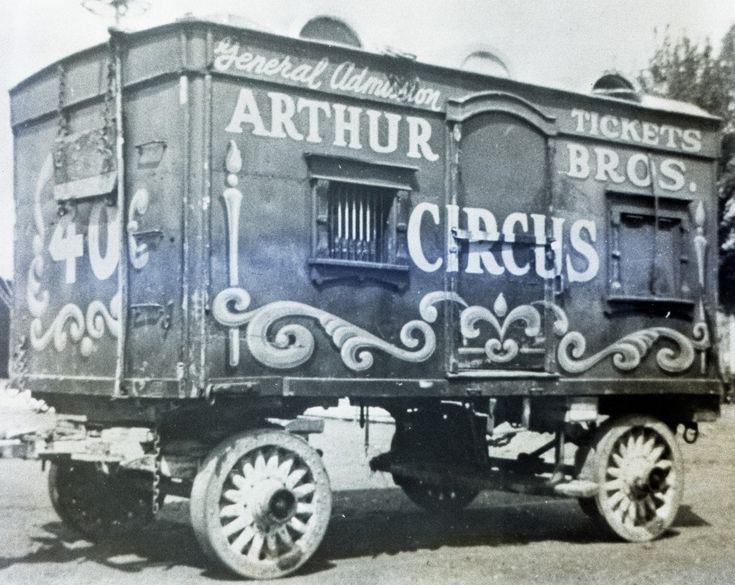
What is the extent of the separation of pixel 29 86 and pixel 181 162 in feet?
7.60

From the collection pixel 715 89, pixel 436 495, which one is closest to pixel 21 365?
pixel 436 495

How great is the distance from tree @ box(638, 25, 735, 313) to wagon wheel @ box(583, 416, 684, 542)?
43.8 ft

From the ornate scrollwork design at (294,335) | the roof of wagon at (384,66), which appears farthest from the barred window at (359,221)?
the roof of wagon at (384,66)

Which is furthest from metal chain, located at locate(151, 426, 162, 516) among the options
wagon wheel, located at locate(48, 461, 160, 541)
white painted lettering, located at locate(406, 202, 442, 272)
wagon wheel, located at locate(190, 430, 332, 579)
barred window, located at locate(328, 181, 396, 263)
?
white painted lettering, located at locate(406, 202, 442, 272)

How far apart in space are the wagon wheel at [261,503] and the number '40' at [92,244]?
67.5 inches

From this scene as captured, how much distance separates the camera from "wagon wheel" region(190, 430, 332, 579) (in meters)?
7.17

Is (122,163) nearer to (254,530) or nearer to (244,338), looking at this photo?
(244,338)

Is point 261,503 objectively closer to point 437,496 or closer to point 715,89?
point 437,496

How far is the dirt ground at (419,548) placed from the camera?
7.52m

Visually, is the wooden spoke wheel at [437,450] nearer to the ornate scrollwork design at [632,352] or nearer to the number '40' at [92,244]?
the ornate scrollwork design at [632,352]

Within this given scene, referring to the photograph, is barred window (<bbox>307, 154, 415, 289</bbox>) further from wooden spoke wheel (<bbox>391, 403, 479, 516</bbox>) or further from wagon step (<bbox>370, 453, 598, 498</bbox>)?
wagon step (<bbox>370, 453, 598, 498</bbox>)

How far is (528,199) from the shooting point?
30.0ft

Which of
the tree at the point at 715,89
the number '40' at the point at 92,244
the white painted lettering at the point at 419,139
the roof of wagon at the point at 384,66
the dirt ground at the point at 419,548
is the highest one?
the tree at the point at 715,89

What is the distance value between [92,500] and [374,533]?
8.36ft
